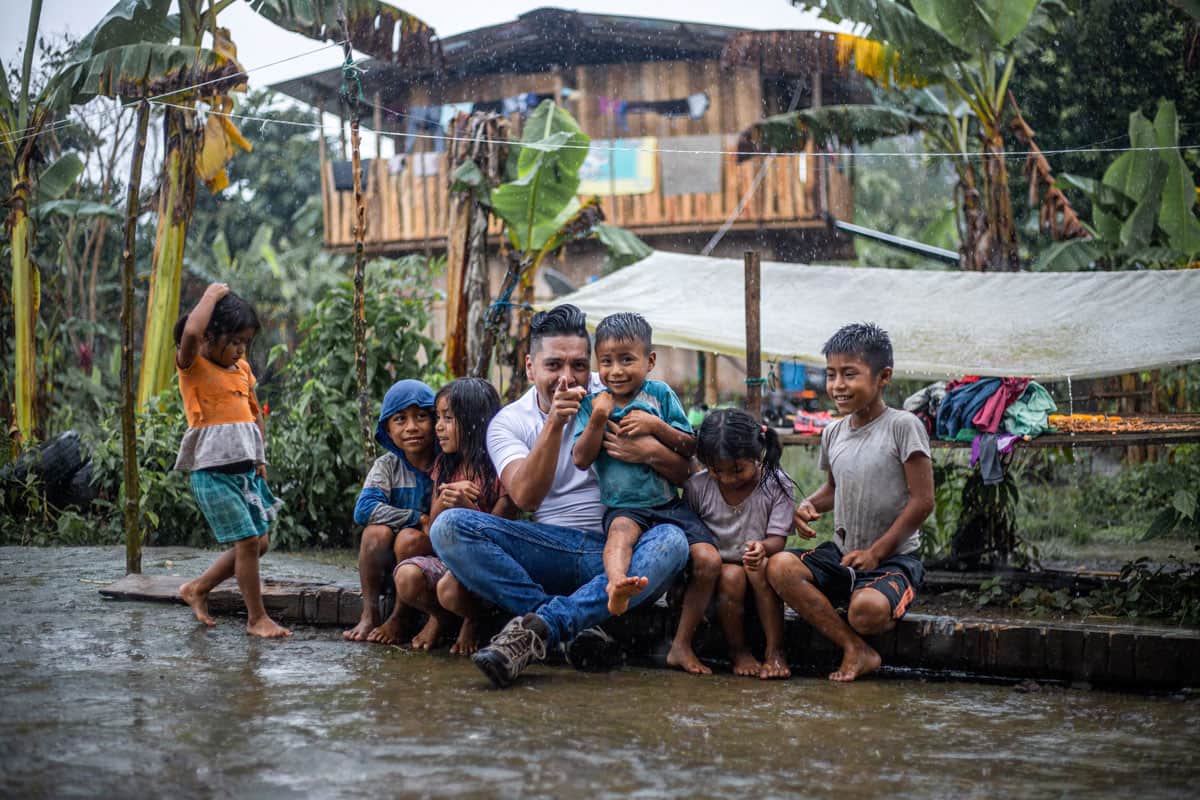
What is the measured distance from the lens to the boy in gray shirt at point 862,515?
12.6 feet

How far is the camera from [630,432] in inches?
152

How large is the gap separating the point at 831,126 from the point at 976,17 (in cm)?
310

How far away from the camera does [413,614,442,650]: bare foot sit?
13.8ft

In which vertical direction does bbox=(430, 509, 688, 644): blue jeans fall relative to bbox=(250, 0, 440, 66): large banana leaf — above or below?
below

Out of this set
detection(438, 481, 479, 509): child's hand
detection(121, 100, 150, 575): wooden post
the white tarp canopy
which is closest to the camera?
detection(438, 481, 479, 509): child's hand

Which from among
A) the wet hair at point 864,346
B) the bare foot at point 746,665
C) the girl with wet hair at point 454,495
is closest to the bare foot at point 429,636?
the girl with wet hair at point 454,495

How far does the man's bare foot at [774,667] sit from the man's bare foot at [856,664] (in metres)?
0.15

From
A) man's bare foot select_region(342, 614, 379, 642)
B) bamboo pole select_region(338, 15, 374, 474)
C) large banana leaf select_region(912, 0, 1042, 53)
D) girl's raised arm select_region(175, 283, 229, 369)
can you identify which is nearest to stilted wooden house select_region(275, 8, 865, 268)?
large banana leaf select_region(912, 0, 1042, 53)

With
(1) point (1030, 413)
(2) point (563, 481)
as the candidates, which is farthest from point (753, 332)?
(2) point (563, 481)

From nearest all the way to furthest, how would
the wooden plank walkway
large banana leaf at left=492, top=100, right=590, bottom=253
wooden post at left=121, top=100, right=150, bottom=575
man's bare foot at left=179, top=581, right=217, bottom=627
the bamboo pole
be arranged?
1. the wooden plank walkway
2. man's bare foot at left=179, top=581, right=217, bottom=627
3. wooden post at left=121, top=100, right=150, bottom=575
4. the bamboo pole
5. large banana leaf at left=492, top=100, right=590, bottom=253

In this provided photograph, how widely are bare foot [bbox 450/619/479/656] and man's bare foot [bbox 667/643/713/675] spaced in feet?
2.30

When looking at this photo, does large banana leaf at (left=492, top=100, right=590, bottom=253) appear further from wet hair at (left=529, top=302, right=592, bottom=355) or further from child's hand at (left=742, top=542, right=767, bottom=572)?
child's hand at (left=742, top=542, right=767, bottom=572)

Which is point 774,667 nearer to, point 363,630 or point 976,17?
point 363,630

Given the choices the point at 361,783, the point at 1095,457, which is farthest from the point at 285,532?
the point at 1095,457
